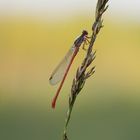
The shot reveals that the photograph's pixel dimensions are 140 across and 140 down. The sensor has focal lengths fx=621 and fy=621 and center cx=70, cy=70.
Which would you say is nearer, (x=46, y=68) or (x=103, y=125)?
(x=103, y=125)

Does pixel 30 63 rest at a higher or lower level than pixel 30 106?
higher

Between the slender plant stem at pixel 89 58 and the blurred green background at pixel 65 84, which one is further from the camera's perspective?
the blurred green background at pixel 65 84

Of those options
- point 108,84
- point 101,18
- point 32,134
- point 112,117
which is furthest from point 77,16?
point 101,18

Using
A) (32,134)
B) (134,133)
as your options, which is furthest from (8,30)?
(134,133)

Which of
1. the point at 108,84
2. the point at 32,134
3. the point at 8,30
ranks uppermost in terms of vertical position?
the point at 8,30

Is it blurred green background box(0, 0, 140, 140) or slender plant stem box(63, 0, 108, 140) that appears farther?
blurred green background box(0, 0, 140, 140)

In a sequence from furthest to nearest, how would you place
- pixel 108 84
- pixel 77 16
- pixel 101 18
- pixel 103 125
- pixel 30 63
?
pixel 77 16 < pixel 30 63 < pixel 108 84 < pixel 103 125 < pixel 101 18

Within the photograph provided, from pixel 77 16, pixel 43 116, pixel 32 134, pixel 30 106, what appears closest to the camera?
pixel 32 134

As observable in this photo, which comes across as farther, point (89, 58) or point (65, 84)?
point (65, 84)

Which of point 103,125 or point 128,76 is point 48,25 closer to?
point 128,76

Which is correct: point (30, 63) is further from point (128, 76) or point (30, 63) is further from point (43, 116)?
point (43, 116)
